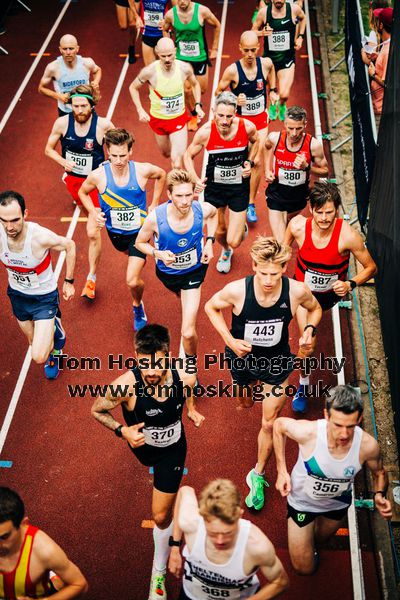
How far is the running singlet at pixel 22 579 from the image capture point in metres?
4.14

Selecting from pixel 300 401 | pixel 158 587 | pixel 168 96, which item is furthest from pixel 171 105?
pixel 158 587

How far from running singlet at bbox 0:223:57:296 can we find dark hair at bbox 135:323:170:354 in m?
1.79

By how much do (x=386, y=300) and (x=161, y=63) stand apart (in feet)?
13.3

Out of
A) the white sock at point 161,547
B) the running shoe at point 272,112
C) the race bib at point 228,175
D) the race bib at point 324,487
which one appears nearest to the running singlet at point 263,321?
the race bib at point 324,487

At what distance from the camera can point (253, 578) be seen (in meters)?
4.23

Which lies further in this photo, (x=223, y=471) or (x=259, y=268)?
(x=223, y=471)

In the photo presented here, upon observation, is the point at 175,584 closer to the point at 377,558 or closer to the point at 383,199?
the point at 377,558

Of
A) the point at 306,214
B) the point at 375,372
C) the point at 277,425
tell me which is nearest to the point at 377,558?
the point at 277,425

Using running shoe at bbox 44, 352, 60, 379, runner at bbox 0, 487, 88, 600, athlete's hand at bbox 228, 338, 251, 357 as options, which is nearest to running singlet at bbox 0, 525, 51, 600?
runner at bbox 0, 487, 88, 600

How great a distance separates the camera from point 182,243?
652cm

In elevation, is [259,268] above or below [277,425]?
above

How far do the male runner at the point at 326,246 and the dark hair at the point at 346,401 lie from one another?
1.48 m

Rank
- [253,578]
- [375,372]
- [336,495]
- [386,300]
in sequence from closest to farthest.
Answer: [253,578] < [336,495] < [386,300] < [375,372]

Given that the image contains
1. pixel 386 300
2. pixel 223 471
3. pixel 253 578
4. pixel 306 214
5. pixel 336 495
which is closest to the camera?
pixel 253 578
